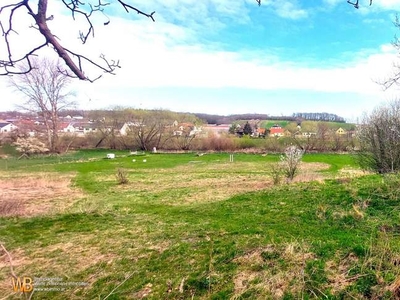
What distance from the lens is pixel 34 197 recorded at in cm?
1138

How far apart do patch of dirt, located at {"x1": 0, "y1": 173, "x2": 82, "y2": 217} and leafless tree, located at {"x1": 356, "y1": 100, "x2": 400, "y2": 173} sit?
13027mm

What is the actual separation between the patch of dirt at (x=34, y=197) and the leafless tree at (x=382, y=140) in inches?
513

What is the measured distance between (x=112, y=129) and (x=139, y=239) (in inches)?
1548

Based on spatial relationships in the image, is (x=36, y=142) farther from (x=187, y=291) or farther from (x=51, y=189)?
(x=187, y=291)

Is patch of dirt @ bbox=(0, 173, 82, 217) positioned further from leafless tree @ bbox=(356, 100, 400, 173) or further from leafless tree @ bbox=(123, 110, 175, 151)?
leafless tree @ bbox=(123, 110, 175, 151)

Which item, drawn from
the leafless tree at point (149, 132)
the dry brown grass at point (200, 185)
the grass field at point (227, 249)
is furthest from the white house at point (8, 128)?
the grass field at point (227, 249)

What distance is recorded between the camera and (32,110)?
110 feet

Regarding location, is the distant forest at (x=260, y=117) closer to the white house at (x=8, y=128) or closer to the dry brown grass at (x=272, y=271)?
the white house at (x=8, y=128)

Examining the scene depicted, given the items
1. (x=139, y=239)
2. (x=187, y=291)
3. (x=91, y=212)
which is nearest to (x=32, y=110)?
(x=91, y=212)

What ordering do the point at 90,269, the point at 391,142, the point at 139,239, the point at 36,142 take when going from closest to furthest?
the point at 90,269 → the point at 139,239 → the point at 391,142 → the point at 36,142

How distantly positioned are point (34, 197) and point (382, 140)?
1501 cm

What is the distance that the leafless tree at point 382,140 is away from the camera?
12039 millimetres

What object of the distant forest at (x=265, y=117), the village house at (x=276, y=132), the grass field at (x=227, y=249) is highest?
the distant forest at (x=265, y=117)

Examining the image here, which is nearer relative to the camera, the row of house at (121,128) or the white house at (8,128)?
the row of house at (121,128)
